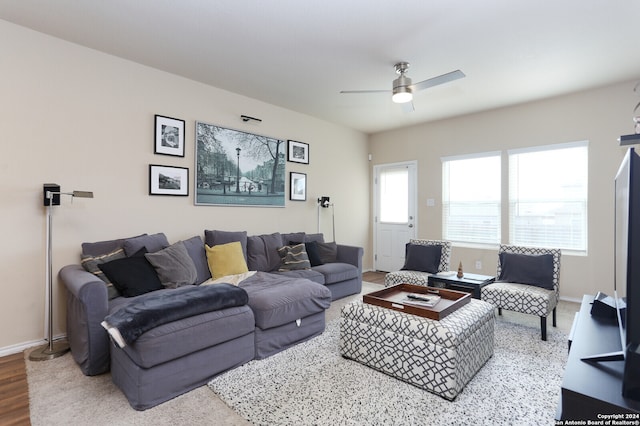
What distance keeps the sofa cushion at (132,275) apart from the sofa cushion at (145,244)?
0.56 feet

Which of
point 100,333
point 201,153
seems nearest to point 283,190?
point 201,153

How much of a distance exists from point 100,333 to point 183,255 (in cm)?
99

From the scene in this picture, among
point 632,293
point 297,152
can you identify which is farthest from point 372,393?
point 297,152

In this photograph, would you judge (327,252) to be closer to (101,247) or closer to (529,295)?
(529,295)

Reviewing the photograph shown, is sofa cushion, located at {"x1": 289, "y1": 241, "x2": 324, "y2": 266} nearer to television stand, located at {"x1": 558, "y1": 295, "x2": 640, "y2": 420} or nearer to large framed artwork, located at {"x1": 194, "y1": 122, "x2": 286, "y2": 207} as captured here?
large framed artwork, located at {"x1": 194, "y1": 122, "x2": 286, "y2": 207}

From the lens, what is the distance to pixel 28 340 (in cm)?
283

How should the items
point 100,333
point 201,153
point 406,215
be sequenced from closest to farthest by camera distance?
point 100,333, point 201,153, point 406,215

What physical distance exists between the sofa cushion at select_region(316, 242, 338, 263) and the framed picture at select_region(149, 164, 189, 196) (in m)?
1.95

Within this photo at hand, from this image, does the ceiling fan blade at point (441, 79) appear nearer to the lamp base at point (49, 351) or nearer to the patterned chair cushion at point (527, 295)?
the patterned chair cushion at point (527, 295)

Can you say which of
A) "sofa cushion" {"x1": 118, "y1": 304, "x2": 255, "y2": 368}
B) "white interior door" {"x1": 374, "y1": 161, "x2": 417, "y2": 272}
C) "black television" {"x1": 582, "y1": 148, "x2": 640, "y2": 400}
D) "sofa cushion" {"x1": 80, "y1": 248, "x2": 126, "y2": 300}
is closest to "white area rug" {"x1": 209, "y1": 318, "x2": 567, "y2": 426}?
"sofa cushion" {"x1": 118, "y1": 304, "x2": 255, "y2": 368}

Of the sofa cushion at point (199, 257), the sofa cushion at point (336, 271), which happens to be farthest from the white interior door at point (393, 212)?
the sofa cushion at point (199, 257)

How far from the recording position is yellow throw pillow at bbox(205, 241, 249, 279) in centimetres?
346

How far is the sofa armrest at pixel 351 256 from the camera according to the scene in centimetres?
462

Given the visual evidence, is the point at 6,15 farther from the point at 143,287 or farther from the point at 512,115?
the point at 512,115
